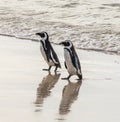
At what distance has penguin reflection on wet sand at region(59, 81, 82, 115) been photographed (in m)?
8.50

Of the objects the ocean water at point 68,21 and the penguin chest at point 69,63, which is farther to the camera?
the ocean water at point 68,21

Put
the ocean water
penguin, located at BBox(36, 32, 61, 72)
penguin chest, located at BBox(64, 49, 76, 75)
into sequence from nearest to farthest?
penguin chest, located at BBox(64, 49, 76, 75) < penguin, located at BBox(36, 32, 61, 72) < the ocean water

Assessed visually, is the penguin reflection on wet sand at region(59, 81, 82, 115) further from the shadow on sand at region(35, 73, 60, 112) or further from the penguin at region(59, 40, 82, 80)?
the penguin at region(59, 40, 82, 80)

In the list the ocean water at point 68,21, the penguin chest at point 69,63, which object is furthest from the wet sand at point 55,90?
the ocean water at point 68,21

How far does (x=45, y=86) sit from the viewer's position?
10422mm

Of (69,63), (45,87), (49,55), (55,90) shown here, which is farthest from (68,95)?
(49,55)

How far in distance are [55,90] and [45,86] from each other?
1.37 ft

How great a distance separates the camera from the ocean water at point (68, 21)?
17.1 m

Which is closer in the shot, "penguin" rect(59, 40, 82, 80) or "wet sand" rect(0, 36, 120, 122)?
"wet sand" rect(0, 36, 120, 122)

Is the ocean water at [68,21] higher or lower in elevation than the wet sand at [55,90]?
higher

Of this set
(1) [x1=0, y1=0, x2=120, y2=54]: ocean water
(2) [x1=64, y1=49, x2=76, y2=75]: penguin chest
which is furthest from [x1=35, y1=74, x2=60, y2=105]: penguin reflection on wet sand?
(1) [x1=0, y1=0, x2=120, y2=54]: ocean water

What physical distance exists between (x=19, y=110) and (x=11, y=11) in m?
14.6

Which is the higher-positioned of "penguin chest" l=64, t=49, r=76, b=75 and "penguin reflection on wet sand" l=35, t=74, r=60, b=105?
"penguin chest" l=64, t=49, r=76, b=75

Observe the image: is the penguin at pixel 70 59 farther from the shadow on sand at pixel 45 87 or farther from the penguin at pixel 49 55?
the penguin at pixel 49 55
